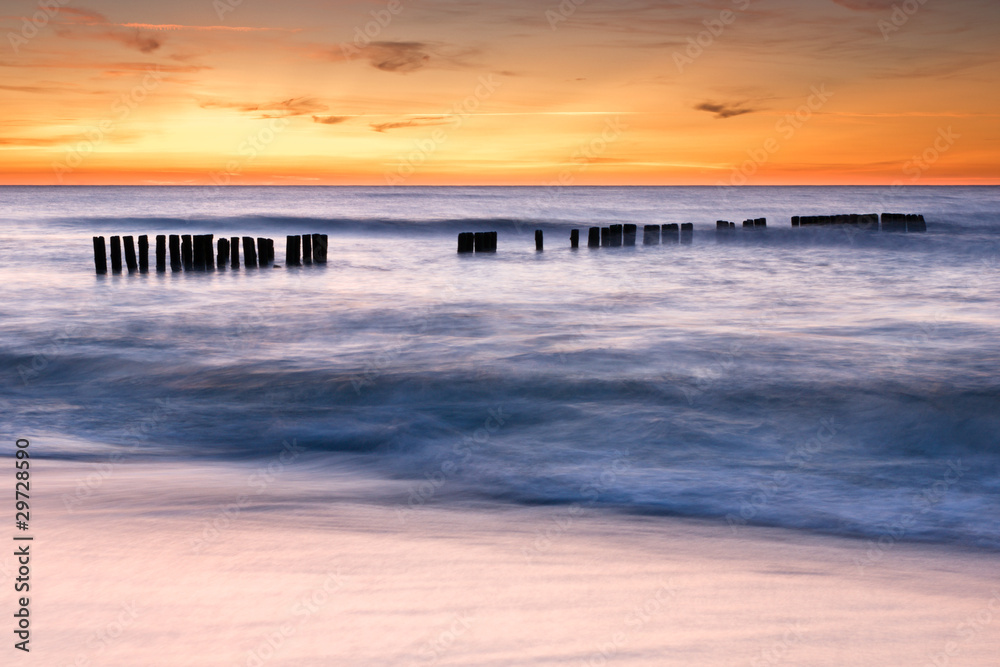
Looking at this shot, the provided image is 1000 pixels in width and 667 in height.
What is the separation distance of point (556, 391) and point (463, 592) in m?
5.15

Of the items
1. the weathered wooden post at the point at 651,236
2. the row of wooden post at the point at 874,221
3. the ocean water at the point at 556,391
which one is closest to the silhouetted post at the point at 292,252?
the ocean water at the point at 556,391

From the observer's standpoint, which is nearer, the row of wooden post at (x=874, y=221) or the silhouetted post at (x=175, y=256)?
the silhouetted post at (x=175, y=256)

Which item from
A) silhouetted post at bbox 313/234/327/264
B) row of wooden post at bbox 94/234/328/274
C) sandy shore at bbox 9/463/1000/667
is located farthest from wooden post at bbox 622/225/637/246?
sandy shore at bbox 9/463/1000/667

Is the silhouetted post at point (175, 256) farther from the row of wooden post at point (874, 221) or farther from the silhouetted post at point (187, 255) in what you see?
the row of wooden post at point (874, 221)

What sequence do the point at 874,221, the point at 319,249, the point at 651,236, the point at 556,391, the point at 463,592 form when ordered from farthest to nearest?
the point at 874,221 < the point at 651,236 < the point at 319,249 < the point at 556,391 < the point at 463,592

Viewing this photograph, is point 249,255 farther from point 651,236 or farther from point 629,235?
point 651,236

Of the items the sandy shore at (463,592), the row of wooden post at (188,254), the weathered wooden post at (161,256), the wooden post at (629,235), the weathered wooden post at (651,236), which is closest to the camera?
the sandy shore at (463,592)

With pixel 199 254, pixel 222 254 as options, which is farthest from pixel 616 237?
pixel 199 254

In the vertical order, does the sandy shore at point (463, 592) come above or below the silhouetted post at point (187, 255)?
below

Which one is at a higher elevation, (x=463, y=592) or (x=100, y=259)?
(x=100, y=259)

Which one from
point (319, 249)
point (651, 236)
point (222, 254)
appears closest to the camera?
point (222, 254)

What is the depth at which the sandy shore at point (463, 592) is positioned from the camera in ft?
8.57

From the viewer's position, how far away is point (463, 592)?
123 inches

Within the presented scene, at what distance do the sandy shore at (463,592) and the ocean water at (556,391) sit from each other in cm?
66
